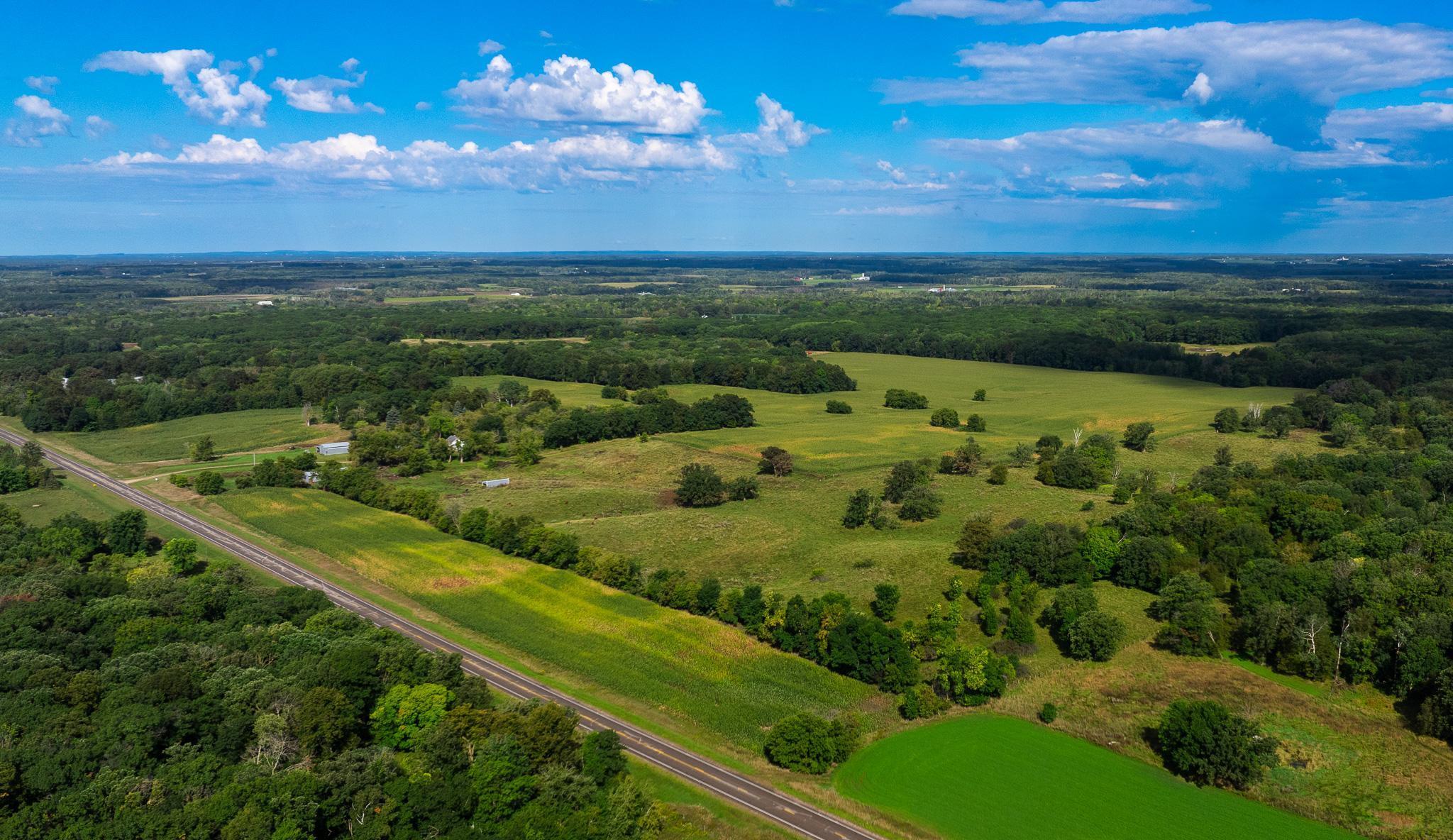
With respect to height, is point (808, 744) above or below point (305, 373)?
below

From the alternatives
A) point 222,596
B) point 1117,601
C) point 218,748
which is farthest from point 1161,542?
point 222,596

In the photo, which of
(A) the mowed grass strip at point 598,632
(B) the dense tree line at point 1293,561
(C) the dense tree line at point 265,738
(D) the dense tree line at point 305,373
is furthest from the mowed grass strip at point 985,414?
(C) the dense tree line at point 265,738

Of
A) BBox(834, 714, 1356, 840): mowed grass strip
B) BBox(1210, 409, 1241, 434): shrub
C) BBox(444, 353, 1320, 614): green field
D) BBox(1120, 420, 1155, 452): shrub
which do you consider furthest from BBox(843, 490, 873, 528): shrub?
BBox(1210, 409, 1241, 434): shrub

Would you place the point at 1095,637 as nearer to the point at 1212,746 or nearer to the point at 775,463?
the point at 1212,746

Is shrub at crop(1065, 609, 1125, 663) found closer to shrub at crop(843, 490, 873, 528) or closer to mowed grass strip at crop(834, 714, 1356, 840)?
mowed grass strip at crop(834, 714, 1356, 840)

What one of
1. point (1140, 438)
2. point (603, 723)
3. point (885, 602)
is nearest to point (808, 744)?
point (603, 723)

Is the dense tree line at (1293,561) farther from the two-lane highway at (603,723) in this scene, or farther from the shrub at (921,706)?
the two-lane highway at (603,723)
